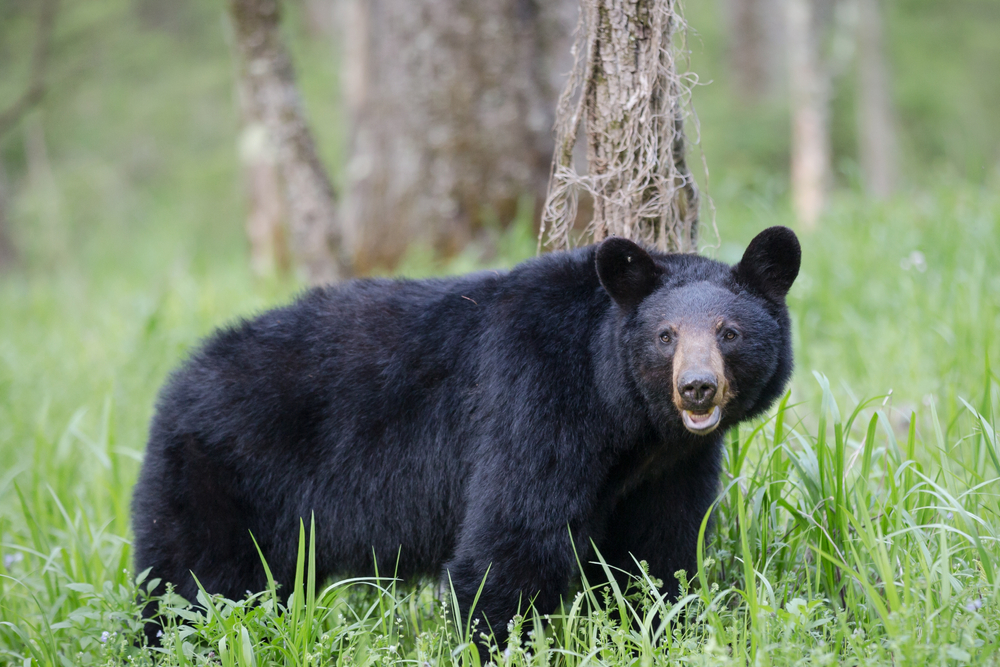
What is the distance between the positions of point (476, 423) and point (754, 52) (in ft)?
47.3

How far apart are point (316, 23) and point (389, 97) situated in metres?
15.1

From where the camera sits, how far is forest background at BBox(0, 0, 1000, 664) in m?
2.38

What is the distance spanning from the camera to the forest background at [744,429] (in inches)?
93.8

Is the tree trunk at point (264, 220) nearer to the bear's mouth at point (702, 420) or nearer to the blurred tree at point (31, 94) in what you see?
the blurred tree at point (31, 94)

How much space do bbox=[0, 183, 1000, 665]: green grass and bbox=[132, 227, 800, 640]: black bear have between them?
0.57 ft

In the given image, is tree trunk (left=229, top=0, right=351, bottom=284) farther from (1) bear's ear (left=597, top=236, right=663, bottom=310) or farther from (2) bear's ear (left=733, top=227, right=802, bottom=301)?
(2) bear's ear (left=733, top=227, right=802, bottom=301)

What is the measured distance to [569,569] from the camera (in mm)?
2490

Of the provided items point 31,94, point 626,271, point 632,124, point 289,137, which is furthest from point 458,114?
point 31,94

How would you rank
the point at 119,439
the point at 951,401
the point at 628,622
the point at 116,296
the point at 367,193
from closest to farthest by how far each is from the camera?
the point at 628,622 < the point at 951,401 < the point at 119,439 < the point at 367,193 < the point at 116,296

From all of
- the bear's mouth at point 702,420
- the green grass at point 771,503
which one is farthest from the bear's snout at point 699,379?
the green grass at point 771,503

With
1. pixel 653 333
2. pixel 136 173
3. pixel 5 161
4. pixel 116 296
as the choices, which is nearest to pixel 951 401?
pixel 653 333

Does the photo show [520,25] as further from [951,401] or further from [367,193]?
[951,401]

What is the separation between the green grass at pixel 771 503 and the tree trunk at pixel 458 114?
18.2 inches

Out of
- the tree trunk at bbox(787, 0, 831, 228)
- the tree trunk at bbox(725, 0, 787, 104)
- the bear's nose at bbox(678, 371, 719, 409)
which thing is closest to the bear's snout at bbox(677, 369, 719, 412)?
the bear's nose at bbox(678, 371, 719, 409)
